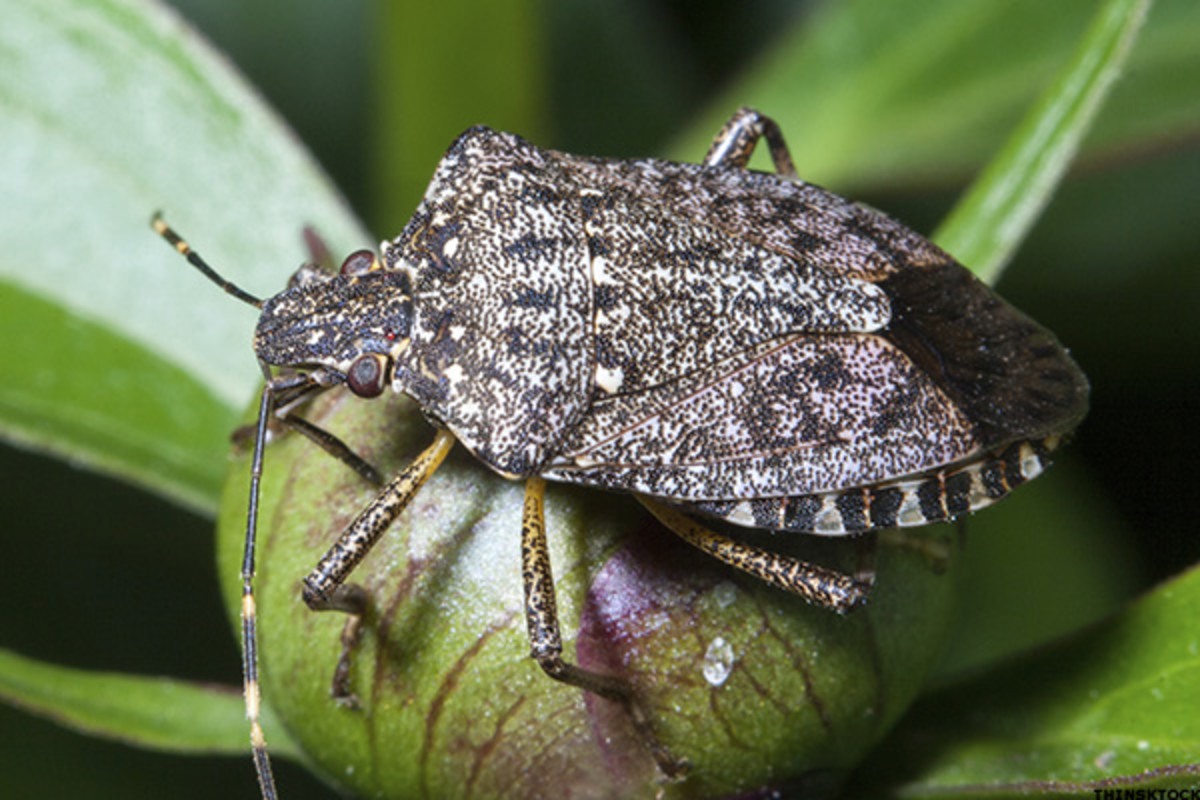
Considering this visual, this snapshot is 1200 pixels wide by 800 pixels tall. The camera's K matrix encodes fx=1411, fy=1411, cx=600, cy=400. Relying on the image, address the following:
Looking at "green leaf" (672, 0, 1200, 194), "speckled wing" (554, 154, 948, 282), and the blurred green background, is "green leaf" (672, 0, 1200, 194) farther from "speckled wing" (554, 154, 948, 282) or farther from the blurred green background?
"speckled wing" (554, 154, 948, 282)

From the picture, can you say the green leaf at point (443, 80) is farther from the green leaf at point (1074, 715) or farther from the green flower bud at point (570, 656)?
the green leaf at point (1074, 715)

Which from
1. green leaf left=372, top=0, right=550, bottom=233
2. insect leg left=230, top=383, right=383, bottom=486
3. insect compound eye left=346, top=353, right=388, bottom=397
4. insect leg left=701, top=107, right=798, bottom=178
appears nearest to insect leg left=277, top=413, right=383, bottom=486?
insect leg left=230, top=383, right=383, bottom=486

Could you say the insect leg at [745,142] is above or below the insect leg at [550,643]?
above

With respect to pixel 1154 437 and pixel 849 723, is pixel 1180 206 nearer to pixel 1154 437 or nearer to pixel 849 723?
pixel 1154 437

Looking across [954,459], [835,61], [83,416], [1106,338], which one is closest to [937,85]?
[835,61]

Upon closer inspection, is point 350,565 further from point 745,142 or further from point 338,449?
point 745,142

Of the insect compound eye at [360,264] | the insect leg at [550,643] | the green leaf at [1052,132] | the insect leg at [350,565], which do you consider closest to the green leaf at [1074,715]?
the insect leg at [550,643]

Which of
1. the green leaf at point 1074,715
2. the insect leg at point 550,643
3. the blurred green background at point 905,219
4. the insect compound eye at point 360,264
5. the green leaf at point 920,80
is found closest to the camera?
the insect leg at point 550,643

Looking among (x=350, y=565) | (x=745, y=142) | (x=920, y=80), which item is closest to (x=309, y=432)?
(x=350, y=565)
